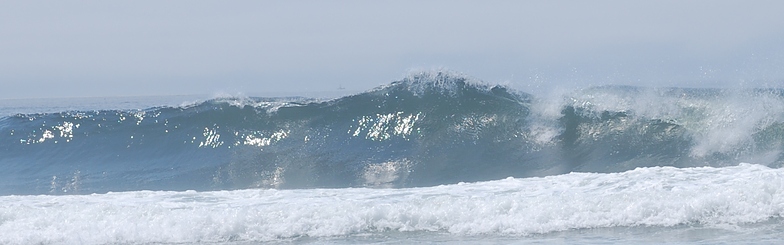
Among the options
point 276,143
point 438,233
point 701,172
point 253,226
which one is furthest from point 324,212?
point 276,143

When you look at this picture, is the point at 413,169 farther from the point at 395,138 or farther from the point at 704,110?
the point at 704,110

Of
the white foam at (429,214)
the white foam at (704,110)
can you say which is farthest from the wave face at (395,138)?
the white foam at (429,214)

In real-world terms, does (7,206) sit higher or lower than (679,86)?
lower

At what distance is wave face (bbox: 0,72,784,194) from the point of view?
13.1 m

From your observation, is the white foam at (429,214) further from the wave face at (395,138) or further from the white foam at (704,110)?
the white foam at (704,110)

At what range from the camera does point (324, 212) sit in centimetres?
887

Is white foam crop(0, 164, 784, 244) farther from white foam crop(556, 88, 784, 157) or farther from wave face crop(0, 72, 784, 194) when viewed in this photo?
white foam crop(556, 88, 784, 157)

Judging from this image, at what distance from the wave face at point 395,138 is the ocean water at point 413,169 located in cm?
4

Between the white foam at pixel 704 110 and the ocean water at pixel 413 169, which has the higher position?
the white foam at pixel 704 110

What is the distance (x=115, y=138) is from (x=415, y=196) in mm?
9130

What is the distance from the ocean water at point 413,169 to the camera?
27.8 feet

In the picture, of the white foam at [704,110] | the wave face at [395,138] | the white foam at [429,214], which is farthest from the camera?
the white foam at [704,110]

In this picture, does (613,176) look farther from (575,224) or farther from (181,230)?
(181,230)

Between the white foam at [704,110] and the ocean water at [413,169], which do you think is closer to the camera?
the ocean water at [413,169]
